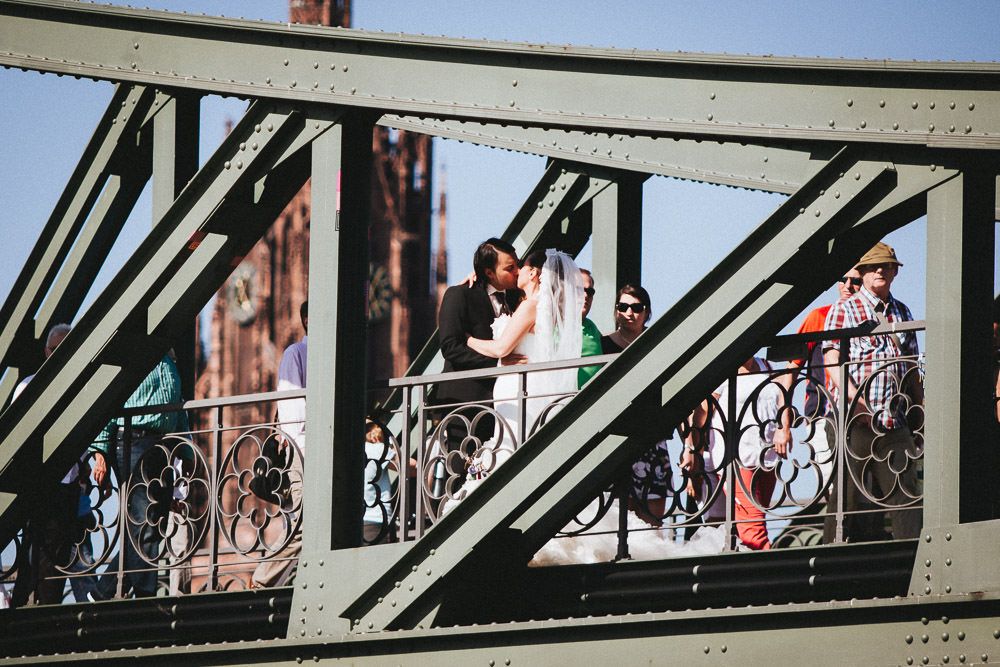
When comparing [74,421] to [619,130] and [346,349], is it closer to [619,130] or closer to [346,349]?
[346,349]

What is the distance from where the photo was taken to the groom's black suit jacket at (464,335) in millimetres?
8812

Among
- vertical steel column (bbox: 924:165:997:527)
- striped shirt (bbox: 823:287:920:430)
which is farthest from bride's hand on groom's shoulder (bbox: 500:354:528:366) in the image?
vertical steel column (bbox: 924:165:997:527)

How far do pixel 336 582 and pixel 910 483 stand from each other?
8.60 ft

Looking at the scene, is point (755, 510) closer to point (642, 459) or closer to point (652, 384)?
point (642, 459)

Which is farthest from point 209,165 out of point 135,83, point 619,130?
point 619,130

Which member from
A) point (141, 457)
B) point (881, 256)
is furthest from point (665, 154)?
point (141, 457)

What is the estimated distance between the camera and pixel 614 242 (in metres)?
11.7

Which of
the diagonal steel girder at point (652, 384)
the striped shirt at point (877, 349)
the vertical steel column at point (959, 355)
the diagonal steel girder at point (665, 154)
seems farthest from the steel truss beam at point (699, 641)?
the diagonal steel girder at point (665, 154)

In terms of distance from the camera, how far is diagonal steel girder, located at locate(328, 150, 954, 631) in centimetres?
716

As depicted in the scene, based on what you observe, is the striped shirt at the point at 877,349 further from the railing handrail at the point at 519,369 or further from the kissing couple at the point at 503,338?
the kissing couple at the point at 503,338

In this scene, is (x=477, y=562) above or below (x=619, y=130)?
below

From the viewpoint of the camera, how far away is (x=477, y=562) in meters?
7.69

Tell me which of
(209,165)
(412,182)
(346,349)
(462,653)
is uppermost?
(412,182)

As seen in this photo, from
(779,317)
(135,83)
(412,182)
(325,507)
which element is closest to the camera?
(779,317)
